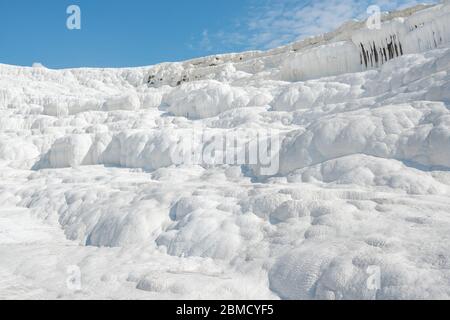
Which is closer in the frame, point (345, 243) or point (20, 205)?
point (345, 243)

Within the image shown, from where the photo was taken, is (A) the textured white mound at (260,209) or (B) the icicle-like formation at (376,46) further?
(B) the icicle-like formation at (376,46)

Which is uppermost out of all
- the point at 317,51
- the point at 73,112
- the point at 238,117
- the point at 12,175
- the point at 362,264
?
the point at 317,51

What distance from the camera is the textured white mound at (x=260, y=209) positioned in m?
3.88

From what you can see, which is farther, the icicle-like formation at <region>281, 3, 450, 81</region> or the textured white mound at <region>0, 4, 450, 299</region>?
the icicle-like formation at <region>281, 3, 450, 81</region>

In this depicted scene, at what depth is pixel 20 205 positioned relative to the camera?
8.51 meters

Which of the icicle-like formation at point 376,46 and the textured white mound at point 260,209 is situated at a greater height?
the icicle-like formation at point 376,46

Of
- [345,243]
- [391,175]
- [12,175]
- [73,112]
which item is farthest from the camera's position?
[73,112]

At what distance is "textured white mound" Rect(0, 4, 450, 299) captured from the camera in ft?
12.7

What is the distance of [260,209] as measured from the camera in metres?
5.43

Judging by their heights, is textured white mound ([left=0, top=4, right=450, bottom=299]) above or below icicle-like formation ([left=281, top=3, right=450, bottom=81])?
below
